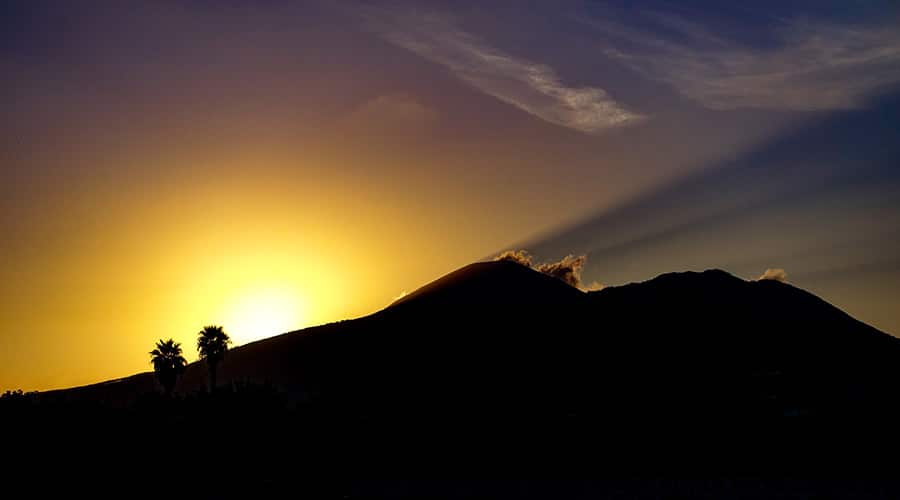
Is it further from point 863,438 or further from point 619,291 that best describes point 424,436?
point 619,291

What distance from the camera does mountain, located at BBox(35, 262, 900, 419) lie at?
49.7m

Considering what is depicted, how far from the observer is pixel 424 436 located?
47.5 m

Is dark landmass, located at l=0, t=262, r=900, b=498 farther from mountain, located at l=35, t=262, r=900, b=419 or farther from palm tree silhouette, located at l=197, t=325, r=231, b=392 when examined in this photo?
palm tree silhouette, located at l=197, t=325, r=231, b=392

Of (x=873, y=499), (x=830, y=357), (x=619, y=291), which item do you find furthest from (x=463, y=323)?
(x=873, y=499)

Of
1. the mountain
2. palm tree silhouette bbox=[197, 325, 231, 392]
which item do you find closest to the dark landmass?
the mountain

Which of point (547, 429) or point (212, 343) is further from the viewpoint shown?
point (212, 343)

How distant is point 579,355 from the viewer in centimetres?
8169

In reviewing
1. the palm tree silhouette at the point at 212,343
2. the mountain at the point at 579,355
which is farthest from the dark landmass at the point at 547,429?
the palm tree silhouette at the point at 212,343

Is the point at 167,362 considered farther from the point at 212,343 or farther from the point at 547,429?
the point at 547,429

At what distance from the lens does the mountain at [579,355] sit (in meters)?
49.7

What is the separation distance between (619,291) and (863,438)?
8412 centimetres

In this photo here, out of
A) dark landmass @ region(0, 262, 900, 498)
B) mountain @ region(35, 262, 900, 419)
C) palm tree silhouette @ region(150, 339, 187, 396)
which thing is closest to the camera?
dark landmass @ region(0, 262, 900, 498)

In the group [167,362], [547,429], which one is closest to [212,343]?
[167,362]

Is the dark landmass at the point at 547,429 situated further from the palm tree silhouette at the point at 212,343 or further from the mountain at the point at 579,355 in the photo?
the palm tree silhouette at the point at 212,343
